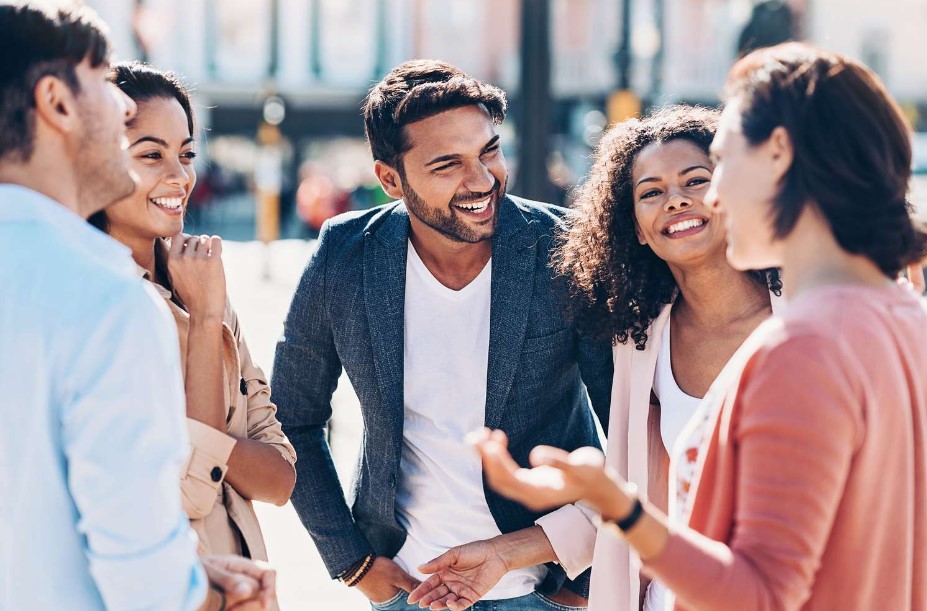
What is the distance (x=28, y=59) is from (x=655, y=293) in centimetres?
174

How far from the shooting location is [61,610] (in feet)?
5.60

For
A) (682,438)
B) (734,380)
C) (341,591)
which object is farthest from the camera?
(341,591)

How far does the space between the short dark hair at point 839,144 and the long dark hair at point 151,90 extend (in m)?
1.43

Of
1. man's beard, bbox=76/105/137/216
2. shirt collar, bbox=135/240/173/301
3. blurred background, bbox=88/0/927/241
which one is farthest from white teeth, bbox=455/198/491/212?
blurred background, bbox=88/0/927/241

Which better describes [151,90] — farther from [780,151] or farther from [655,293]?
[780,151]

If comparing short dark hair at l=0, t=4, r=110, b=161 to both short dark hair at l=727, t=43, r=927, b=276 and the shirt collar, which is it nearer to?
the shirt collar

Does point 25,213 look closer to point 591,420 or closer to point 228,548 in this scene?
point 228,548

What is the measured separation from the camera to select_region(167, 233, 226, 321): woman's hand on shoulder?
2.49 meters

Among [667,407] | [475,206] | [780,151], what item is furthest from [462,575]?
[780,151]

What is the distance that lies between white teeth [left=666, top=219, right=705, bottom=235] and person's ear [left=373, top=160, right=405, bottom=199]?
0.82m

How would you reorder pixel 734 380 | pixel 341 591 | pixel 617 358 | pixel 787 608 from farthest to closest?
pixel 341 591 < pixel 617 358 < pixel 734 380 < pixel 787 608

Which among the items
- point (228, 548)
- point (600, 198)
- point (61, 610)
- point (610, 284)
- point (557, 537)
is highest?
point (600, 198)

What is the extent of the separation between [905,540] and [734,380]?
361 mm

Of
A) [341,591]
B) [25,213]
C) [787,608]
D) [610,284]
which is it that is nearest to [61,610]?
[25,213]
